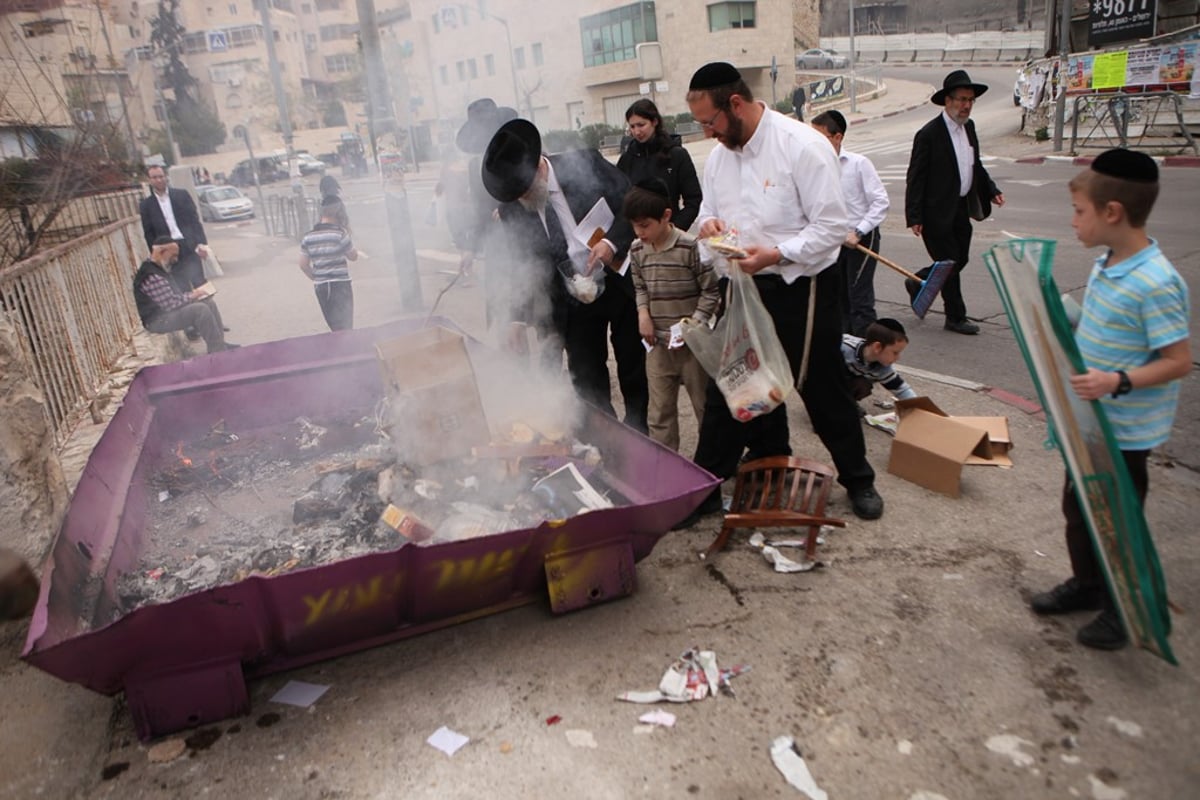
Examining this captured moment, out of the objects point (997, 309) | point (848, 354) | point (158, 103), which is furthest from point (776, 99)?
point (848, 354)

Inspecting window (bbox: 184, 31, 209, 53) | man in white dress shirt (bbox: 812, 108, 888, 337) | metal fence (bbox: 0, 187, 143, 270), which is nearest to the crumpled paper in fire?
man in white dress shirt (bbox: 812, 108, 888, 337)

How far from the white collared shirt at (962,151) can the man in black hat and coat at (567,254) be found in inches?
105

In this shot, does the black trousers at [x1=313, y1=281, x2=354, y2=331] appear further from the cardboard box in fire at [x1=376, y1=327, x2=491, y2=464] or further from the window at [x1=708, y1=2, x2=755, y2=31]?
the window at [x1=708, y1=2, x2=755, y2=31]

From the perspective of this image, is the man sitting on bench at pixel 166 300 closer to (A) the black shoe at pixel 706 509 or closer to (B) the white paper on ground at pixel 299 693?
(B) the white paper on ground at pixel 299 693

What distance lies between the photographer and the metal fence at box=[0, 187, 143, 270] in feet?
21.9

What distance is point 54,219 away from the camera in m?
7.44

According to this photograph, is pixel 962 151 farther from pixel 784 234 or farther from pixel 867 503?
pixel 867 503

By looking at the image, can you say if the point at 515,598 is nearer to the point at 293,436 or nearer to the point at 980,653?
the point at 980,653

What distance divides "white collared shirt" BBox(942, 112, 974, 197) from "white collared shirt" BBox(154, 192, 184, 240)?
6.42 meters

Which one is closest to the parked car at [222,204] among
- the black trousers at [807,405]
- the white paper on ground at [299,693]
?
the black trousers at [807,405]

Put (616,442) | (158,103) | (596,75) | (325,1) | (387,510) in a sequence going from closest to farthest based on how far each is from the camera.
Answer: (387,510) < (616,442) < (596,75) < (325,1) < (158,103)

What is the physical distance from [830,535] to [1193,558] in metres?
1.26

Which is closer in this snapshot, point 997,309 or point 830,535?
point 830,535

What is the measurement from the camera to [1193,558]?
290 cm
